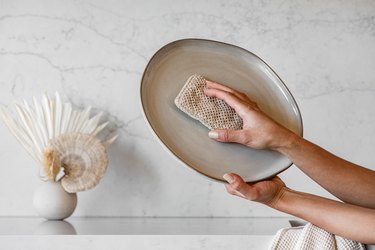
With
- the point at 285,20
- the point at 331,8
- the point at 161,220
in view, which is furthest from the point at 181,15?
the point at 161,220

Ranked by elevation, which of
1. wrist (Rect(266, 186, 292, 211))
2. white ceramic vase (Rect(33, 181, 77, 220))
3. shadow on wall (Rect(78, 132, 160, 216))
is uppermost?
wrist (Rect(266, 186, 292, 211))

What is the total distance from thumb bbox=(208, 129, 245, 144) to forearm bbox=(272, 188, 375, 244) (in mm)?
177

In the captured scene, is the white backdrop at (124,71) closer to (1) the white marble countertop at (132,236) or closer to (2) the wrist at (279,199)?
(1) the white marble countertop at (132,236)

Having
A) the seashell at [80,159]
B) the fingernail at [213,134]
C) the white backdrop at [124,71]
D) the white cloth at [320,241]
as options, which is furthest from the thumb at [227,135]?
the white backdrop at [124,71]

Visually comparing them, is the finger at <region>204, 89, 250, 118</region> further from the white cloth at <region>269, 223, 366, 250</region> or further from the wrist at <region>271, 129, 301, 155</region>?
the white cloth at <region>269, 223, 366, 250</region>

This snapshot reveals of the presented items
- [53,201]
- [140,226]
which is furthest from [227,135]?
[53,201]

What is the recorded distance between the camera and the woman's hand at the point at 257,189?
109 centimetres

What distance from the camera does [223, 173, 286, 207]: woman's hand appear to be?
3.58 feet

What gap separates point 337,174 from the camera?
4.06 ft

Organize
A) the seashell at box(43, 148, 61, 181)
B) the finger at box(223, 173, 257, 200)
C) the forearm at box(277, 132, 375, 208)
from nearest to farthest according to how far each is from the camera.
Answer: the finger at box(223, 173, 257, 200) < the forearm at box(277, 132, 375, 208) < the seashell at box(43, 148, 61, 181)

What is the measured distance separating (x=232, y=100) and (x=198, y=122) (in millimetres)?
71

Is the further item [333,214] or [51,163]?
[51,163]

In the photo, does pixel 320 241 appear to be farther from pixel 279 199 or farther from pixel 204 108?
pixel 204 108

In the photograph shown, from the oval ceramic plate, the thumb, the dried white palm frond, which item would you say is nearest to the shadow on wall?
the dried white palm frond
